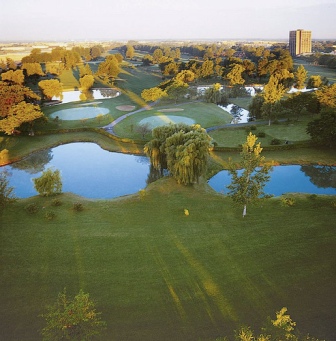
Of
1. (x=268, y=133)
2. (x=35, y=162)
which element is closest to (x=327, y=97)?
(x=268, y=133)

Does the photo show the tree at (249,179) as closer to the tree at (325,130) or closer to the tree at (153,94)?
the tree at (325,130)

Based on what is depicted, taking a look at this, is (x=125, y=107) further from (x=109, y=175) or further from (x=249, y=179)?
(x=249, y=179)

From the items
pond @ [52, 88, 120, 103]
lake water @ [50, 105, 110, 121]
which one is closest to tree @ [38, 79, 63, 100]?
pond @ [52, 88, 120, 103]

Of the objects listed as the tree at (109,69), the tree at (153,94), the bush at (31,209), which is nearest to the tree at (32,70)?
the tree at (109,69)

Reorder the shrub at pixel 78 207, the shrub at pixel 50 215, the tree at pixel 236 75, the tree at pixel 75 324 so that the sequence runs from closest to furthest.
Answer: the tree at pixel 75 324, the shrub at pixel 50 215, the shrub at pixel 78 207, the tree at pixel 236 75

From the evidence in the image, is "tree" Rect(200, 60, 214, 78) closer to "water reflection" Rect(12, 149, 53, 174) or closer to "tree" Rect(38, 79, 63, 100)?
"tree" Rect(38, 79, 63, 100)
